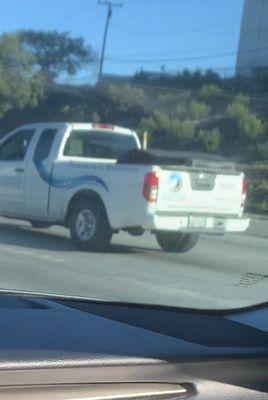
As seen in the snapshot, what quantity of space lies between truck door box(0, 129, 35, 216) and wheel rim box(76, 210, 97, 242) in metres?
1.91

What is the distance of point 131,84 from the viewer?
25.0 m

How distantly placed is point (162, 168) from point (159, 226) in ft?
2.67

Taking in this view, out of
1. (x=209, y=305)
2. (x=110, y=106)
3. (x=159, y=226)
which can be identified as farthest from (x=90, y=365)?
(x=110, y=106)

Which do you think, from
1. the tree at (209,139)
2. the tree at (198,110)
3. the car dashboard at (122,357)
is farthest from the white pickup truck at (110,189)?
the car dashboard at (122,357)

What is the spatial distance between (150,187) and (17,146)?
3.91m

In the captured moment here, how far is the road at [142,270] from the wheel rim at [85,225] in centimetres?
26

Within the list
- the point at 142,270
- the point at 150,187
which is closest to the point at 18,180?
the point at 150,187

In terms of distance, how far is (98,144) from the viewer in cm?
1467

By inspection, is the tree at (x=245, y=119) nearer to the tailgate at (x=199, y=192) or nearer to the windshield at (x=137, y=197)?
the windshield at (x=137, y=197)

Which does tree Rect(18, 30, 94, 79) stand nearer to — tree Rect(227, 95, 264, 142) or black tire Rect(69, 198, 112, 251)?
tree Rect(227, 95, 264, 142)

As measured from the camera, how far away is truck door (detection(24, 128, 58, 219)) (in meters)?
14.3

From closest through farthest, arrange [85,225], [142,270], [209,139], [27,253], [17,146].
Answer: [142,270] < [27,253] < [85,225] < [17,146] < [209,139]

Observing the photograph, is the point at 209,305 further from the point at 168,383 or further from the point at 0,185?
the point at 0,185

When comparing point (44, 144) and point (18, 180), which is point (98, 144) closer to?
point (44, 144)
